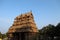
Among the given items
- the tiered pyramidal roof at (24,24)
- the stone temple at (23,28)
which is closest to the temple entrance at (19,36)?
the stone temple at (23,28)

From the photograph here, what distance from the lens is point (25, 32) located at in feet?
115

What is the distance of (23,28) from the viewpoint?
3566 cm

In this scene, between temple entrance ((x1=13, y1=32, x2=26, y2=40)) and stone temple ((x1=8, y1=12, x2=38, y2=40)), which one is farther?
temple entrance ((x1=13, y1=32, x2=26, y2=40))

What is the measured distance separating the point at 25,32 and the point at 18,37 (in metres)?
4.61

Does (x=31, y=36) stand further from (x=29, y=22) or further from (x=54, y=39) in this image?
(x=54, y=39)

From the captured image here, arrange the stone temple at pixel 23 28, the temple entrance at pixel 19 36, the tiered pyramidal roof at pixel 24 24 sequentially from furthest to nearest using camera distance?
the temple entrance at pixel 19 36 < the tiered pyramidal roof at pixel 24 24 < the stone temple at pixel 23 28

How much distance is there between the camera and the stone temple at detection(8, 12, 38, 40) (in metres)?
34.6

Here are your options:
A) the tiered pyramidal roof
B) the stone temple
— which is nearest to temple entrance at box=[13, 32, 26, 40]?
the stone temple

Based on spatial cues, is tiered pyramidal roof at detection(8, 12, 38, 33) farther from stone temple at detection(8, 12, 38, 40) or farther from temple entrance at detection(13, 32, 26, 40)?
temple entrance at detection(13, 32, 26, 40)

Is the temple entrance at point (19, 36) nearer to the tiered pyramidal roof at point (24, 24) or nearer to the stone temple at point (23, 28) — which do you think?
the stone temple at point (23, 28)

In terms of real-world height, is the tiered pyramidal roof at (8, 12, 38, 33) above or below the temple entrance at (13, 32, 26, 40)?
above

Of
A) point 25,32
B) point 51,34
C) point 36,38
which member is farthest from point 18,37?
point 51,34

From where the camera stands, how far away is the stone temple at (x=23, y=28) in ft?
113

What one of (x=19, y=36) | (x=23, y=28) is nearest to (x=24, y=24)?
(x=23, y=28)
